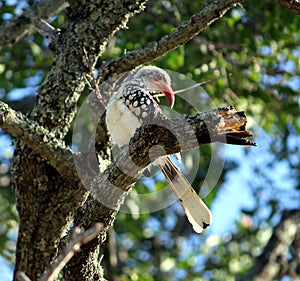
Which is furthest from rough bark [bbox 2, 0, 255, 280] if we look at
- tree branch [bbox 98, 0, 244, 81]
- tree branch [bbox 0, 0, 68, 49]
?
tree branch [bbox 0, 0, 68, 49]

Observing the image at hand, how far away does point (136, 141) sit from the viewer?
228 cm

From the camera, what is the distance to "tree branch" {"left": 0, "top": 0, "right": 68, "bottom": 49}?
4.06 m


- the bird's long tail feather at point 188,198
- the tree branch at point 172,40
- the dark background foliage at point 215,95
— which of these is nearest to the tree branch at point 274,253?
the dark background foliage at point 215,95

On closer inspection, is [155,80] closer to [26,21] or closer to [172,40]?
[172,40]

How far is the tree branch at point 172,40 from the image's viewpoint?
2873mm

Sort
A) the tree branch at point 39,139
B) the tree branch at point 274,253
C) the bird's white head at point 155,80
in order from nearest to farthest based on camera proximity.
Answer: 1. the tree branch at point 39,139
2. the bird's white head at point 155,80
3. the tree branch at point 274,253

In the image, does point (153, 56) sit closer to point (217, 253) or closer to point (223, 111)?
point (223, 111)

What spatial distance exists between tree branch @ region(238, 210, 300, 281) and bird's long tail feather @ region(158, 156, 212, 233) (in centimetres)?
186

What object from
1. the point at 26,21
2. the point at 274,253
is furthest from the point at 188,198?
the point at 274,253

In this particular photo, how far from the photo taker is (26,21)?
4109 mm

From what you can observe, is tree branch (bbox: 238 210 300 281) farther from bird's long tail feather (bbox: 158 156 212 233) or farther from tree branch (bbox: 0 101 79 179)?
tree branch (bbox: 0 101 79 179)

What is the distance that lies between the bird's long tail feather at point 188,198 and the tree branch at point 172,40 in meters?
0.45

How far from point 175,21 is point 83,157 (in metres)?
→ 2.00

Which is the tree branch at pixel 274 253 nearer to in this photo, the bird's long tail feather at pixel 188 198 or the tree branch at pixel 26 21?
the bird's long tail feather at pixel 188 198
